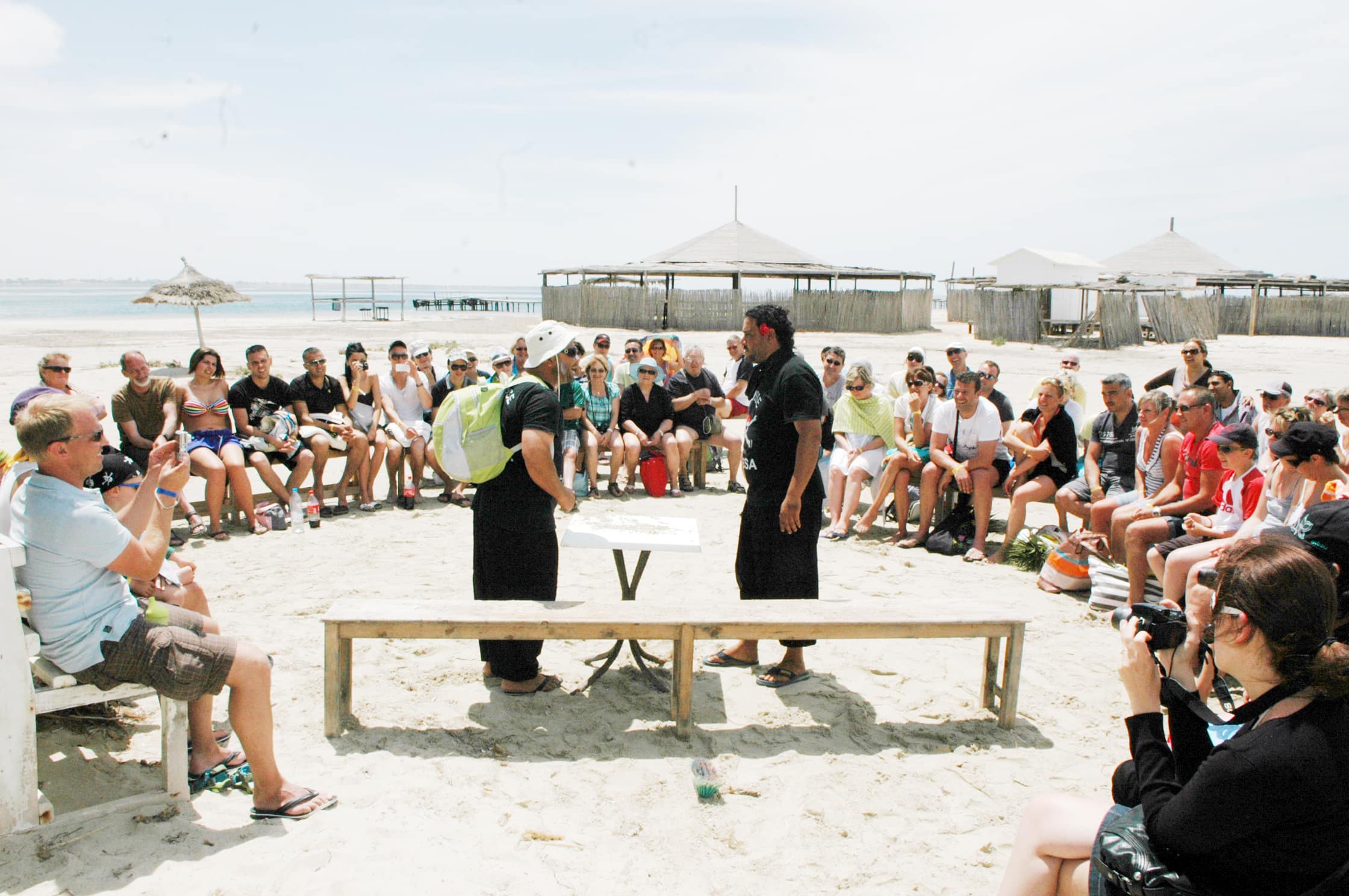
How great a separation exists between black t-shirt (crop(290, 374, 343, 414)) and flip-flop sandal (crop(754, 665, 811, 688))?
5.02 metres

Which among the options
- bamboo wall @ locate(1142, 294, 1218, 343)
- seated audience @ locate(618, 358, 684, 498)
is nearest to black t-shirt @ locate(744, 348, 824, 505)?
seated audience @ locate(618, 358, 684, 498)

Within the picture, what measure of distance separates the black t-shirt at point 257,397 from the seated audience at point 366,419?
612 mm

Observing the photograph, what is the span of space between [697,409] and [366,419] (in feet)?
9.91

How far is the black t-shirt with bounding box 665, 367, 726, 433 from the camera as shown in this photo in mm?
8578

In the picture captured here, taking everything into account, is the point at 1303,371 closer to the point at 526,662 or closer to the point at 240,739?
the point at 526,662

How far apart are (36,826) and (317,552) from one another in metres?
3.63

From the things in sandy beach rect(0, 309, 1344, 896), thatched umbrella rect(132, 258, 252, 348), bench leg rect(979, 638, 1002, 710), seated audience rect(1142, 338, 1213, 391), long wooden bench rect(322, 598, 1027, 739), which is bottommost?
sandy beach rect(0, 309, 1344, 896)

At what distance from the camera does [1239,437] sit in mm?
4699

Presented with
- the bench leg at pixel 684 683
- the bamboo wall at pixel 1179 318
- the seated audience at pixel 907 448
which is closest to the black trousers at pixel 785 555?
A: the bench leg at pixel 684 683

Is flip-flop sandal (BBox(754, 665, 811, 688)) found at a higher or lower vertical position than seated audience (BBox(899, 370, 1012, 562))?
lower

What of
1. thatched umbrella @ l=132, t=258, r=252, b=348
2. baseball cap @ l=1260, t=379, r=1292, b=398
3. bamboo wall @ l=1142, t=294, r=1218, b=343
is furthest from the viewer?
bamboo wall @ l=1142, t=294, r=1218, b=343

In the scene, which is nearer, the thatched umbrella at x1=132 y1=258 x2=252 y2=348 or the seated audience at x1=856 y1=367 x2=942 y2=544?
the seated audience at x1=856 y1=367 x2=942 y2=544

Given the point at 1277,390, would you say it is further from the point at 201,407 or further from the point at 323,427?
the point at 201,407

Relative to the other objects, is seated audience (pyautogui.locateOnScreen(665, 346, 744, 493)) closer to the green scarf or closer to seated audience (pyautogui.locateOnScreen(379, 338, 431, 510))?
the green scarf
